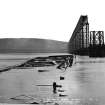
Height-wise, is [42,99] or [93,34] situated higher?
[93,34]

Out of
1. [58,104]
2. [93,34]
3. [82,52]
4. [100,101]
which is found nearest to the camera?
[58,104]

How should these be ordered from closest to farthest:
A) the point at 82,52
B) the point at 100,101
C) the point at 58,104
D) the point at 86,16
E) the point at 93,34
Result: the point at 58,104, the point at 100,101, the point at 86,16, the point at 82,52, the point at 93,34

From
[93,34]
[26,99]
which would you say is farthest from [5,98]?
[93,34]

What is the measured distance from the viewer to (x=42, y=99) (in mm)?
10141

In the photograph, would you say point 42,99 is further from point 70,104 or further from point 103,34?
point 103,34

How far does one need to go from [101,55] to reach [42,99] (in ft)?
239

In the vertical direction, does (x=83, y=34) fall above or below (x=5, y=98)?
above

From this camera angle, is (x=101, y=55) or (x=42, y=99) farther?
(x=101, y=55)

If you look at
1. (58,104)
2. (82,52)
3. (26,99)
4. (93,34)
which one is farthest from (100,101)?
(93,34)

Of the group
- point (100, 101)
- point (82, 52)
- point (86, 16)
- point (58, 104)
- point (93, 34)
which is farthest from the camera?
point (93, 34)

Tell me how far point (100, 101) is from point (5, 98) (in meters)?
3.46

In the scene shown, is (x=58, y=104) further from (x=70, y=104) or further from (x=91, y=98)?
(x=91, y=98)

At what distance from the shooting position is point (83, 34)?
98625 mm

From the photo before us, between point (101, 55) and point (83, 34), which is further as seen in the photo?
point (83, 34)
